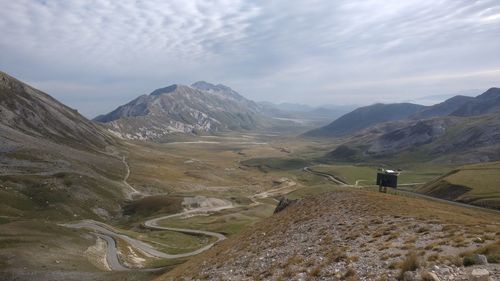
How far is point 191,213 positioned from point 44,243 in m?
92.4

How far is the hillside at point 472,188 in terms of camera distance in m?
119

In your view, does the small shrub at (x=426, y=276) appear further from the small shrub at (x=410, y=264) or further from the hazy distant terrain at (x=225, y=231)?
the small shrub at (x=410, y=264)

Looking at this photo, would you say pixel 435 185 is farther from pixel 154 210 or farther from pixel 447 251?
pixel 447 251

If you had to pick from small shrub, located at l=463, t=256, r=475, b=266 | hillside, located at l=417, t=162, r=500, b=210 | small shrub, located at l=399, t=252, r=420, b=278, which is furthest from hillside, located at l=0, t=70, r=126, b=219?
small shrub, located at l=463, t=256, r=475, b=266

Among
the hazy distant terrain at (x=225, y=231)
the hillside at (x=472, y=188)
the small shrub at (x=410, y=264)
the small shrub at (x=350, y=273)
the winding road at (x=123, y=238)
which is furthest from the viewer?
the hillside at (x=472, y=188)

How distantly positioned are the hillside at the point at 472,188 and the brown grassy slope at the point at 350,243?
3318 inches

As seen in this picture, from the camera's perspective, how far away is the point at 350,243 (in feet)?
108

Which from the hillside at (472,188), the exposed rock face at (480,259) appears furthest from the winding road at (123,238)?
the hillside at (472,188)

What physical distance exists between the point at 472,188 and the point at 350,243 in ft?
395

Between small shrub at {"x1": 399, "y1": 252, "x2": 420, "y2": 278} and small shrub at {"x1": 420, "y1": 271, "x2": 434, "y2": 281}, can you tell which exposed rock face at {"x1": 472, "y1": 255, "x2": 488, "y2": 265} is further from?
small shrub at {"x1": 420, "y1": 271, "x2": 434, "y2": 281}

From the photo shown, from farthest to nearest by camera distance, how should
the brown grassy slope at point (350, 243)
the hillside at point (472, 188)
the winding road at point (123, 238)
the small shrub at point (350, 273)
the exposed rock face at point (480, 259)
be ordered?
the hillside at point (472, 188) → the winding road at point (123, 238) → the brown grassy slope at point (350, 243) → the small shrub at point (350, 273) → the exposed rock face at point (480, 259)

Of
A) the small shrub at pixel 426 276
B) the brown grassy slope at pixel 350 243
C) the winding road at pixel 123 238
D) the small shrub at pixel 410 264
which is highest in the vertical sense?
the small shrub at pixel 426 276

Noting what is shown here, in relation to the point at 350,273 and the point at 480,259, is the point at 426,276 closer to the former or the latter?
the point at 480,259

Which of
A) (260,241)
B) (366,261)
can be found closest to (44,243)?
(260,241)
